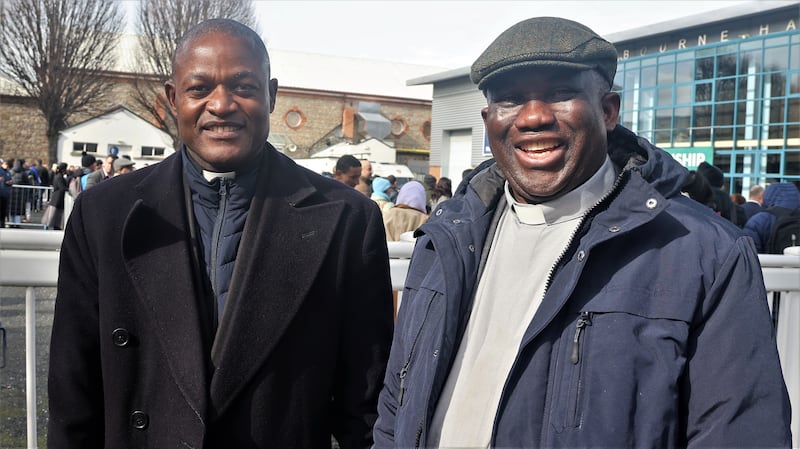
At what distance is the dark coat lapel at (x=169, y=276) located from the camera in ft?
6.79

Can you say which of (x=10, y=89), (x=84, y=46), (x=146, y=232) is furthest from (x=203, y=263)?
(x=10, y=89)

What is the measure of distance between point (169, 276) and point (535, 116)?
3.90 ft

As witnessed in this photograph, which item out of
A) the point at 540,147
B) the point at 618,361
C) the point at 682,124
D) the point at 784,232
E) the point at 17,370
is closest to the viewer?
the point at 618,361

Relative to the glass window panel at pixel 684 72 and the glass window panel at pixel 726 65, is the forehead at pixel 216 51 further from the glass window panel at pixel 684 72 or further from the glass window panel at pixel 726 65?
the glass window panel at pixel 684 72

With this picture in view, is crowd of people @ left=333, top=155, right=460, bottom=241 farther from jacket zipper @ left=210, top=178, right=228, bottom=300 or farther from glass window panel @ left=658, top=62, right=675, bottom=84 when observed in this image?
glass window panel @ left=658, top=62, right=675, bottom=84

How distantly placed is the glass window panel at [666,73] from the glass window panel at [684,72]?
167 mm

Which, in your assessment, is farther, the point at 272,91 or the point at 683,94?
the point at 683,94

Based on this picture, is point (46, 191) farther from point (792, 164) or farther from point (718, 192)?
point (792, 164)

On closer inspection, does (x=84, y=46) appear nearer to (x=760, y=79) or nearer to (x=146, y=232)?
(x=760, y=79)

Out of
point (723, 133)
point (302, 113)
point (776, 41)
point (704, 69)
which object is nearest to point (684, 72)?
point (704, 69)

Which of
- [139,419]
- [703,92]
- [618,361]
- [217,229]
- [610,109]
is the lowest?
[139,419]

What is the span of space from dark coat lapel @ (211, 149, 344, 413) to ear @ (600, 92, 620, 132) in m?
0.92

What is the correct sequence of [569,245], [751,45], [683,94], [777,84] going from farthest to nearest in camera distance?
[683,94] → [751,45] → [777,84] → [569,245]

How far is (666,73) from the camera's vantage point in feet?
82.8
